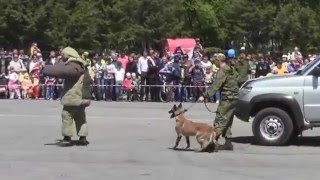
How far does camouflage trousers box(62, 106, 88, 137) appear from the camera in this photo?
544 inches

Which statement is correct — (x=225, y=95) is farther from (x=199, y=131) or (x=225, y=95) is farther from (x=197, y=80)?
(x=197, y=80)

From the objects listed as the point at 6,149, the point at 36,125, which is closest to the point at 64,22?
the point at 36,125

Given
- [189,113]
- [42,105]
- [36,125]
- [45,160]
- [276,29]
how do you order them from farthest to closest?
[276,29]
[42,105]
[189,113]
[36,125]
[45,160]

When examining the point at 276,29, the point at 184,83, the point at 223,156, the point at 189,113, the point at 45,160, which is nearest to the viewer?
the point at 45,160

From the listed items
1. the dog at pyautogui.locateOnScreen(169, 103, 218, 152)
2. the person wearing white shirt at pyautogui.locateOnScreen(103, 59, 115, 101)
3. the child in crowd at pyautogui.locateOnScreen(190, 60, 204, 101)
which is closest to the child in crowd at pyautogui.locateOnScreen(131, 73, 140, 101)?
the person wearing white shirt at pyautogui.locateOnScreen(103, 59, 115, 101)

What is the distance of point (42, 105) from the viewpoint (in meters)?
23.7

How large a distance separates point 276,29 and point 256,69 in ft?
79.9

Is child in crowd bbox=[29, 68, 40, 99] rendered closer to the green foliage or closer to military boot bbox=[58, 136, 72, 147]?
military boot bbox=[58, 136, 72, 147]

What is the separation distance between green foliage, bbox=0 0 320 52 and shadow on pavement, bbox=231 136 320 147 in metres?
30.1

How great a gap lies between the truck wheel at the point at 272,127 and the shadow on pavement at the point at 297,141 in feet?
0.89

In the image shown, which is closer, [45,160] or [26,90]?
[45,160]

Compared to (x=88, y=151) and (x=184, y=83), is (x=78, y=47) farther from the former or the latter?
(x=88, y=151)

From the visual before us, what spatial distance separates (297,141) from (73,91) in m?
4.70

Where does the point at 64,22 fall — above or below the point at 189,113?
above
